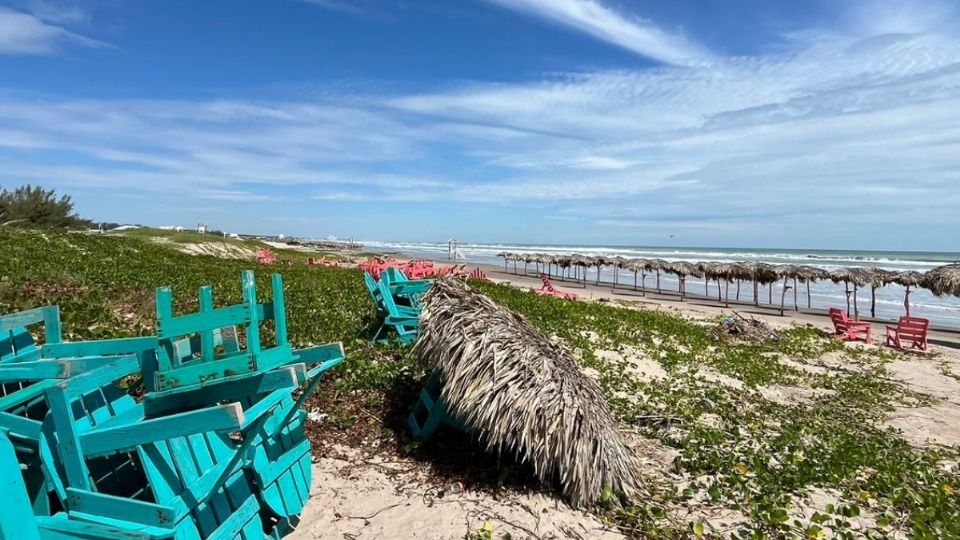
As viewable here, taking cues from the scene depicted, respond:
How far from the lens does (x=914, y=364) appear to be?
43.5ft

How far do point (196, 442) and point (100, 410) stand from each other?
82 centimetres

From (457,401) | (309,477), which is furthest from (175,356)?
(457,401)

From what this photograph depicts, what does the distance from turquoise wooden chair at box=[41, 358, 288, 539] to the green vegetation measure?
2.00 meters

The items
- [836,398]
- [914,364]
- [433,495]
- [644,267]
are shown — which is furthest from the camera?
[644,267]

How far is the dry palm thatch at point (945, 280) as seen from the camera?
20403 mm

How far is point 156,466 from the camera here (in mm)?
3006

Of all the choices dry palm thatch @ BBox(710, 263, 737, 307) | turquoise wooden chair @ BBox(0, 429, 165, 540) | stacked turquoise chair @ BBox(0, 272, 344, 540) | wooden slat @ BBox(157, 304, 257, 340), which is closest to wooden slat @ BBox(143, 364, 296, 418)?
stacked turquoise chair @ BBox(0, 272, 344, 540)

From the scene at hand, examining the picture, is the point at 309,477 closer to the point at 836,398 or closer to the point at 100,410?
the point at 100,410

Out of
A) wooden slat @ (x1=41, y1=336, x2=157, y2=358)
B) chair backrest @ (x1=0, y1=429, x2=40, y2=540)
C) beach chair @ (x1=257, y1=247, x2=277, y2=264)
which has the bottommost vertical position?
chair backrest @ (x1=0, y1=429, x2=40, y2=540)

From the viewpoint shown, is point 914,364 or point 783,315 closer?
point 914,364

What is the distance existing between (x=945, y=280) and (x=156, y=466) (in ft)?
85.4

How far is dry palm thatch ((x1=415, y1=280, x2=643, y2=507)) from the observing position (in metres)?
4.46

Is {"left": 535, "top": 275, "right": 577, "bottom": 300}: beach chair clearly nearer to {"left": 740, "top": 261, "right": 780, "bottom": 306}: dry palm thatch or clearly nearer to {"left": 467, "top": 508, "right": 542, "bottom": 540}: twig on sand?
{"left": 467, "top": 508, "right": 542, "bottom": 540}: twig on sand

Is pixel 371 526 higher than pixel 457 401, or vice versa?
pixel 457 401
